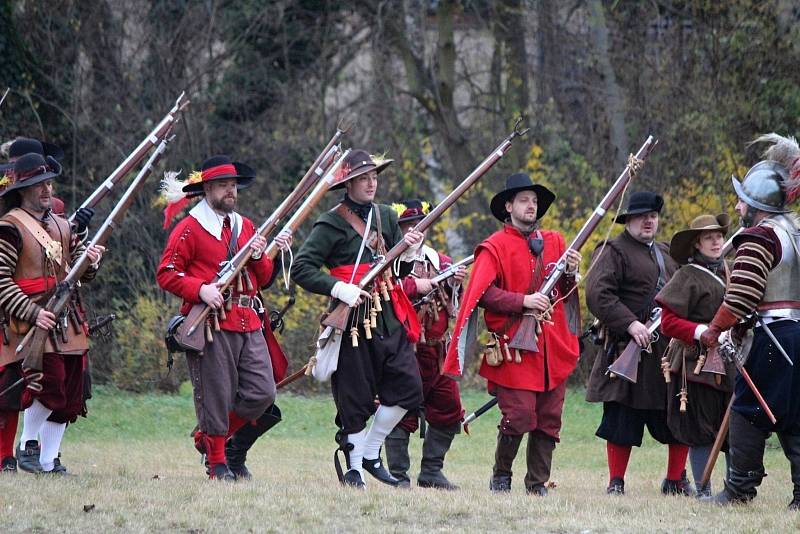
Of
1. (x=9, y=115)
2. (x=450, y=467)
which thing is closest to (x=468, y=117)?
(x=9, y=115)

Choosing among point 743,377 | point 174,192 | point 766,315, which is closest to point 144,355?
point 174,192

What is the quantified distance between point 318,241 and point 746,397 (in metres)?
3.05

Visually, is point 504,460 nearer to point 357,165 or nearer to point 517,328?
point 517,328

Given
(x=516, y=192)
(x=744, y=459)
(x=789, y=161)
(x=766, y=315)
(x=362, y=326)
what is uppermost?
(x=789, y=161)

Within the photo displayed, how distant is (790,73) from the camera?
53.6 ft

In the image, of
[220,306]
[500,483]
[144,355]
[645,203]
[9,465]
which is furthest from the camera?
[144,355]

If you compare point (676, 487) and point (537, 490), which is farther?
point (676, 487)

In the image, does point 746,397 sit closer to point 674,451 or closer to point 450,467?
point 674,451

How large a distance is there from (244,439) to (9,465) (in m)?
1.67

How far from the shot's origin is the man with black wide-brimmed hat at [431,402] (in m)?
10.1

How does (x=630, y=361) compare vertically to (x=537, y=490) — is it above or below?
above

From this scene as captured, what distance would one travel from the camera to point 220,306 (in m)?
8.98

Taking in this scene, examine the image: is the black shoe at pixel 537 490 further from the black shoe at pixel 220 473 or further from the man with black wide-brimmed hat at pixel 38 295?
the man with black wide-brimmed hat at pixel 38 295

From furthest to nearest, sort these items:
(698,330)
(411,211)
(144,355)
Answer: (144,355) < (411,211) < (698,330)
